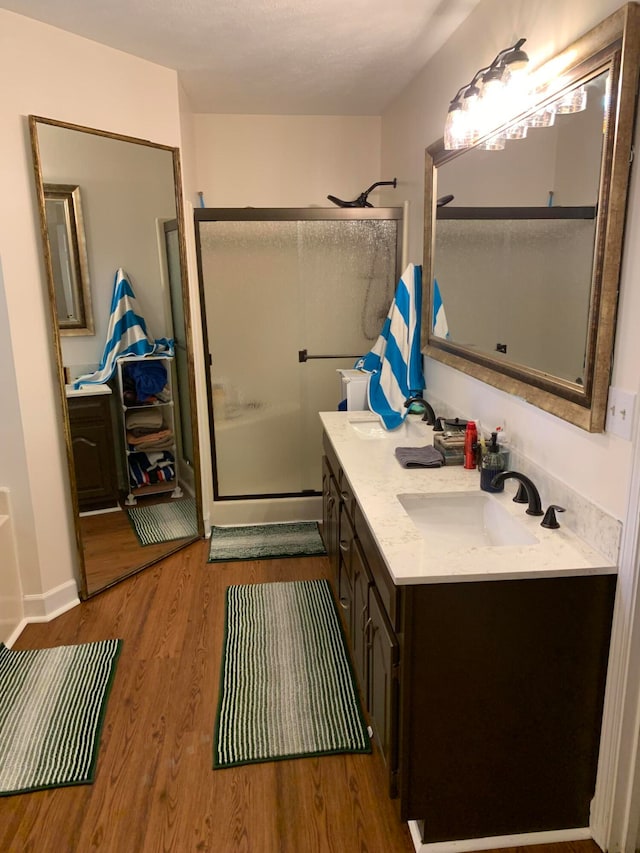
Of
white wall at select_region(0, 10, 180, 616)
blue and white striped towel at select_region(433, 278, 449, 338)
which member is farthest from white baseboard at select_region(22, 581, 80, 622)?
blue and white striped towel at select_region(433, 278, 449, 338)

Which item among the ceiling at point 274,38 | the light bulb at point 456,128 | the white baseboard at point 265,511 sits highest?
the ceiling at point 274,38

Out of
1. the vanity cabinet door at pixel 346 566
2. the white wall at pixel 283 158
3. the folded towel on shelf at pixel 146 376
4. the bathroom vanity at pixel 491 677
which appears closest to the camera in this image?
the bathroom vanity at pixel 491 677

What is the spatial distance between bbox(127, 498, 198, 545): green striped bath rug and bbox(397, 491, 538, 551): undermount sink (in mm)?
1859

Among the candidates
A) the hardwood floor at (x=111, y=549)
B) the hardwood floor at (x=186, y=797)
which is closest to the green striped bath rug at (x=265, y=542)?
the hardwood floor at (x=111, y=549)

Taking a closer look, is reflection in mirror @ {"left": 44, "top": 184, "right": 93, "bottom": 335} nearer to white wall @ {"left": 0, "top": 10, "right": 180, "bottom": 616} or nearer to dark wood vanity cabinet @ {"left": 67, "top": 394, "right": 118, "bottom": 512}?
white wall @ {"left": 0, "top": 10, "right": 180, "bottom": 616}

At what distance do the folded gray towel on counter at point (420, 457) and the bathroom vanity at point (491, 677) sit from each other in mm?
534

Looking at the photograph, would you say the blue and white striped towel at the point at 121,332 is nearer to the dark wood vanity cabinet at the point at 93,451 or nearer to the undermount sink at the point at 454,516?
the dark wood vanity cabinet at the point at 93,451

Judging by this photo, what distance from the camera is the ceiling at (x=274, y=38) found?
2.33 meters

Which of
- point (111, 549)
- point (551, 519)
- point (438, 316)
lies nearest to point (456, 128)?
point (438, 316)

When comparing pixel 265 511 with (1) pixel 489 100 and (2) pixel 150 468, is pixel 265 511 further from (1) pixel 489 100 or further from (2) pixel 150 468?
(1) pixel 489 100

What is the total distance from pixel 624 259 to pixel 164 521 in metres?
2.79

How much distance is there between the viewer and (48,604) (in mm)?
2885

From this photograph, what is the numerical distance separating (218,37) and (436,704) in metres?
2.70

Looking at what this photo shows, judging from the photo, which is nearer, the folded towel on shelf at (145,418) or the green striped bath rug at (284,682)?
the green striped bath rug at (284,682)
